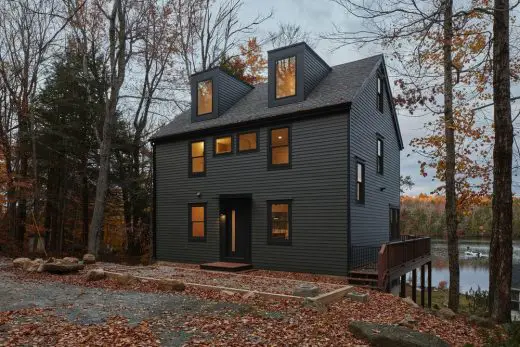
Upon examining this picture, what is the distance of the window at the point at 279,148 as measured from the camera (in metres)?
14.0

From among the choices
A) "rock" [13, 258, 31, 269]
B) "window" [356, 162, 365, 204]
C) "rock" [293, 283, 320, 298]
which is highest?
"window" [356, 162, 365, 204]

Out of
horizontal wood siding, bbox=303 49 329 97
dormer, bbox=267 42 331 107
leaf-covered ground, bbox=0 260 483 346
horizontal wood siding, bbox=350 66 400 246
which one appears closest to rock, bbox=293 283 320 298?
leaf-covered ground, bbox=0 260 483 346

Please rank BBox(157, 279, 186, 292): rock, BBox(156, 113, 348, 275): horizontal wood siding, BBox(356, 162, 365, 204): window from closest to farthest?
1. BBox(157, 279, 186, 292): rock
2. BBox(156, 113, 348, 275): horizontal wood siding
3. BBox(356, 162, 365, 204): window

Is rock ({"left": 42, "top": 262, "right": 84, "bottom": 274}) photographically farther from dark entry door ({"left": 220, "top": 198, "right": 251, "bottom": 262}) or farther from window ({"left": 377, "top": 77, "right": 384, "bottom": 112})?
window ({"left": 377, "top": 77, "right": 384, "bottom": 112})

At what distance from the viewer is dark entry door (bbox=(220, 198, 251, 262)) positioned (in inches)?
585

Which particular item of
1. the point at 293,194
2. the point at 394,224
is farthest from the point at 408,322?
the point at 394,224

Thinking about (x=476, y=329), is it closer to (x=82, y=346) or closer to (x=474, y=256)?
(x=82, y=346)

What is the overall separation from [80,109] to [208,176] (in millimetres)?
9711

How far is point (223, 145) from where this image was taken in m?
15.8

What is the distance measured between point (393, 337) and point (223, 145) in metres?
11.1

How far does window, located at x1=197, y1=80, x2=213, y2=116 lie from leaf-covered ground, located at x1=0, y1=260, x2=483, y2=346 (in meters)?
9.17

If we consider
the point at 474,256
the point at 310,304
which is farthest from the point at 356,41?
the point at 474,256

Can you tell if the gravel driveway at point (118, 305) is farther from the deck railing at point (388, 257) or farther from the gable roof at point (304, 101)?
the gable roof at point (304, 101)

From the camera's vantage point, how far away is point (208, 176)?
52.3 ft
